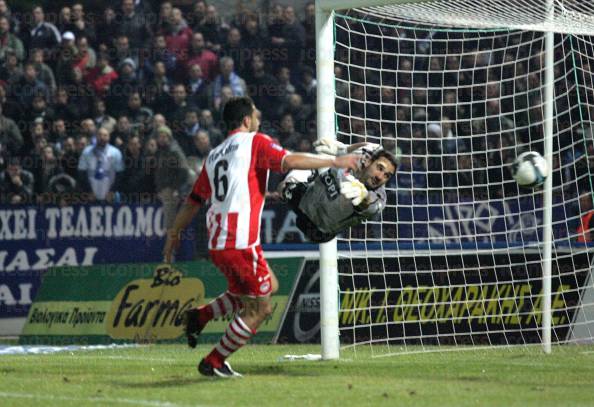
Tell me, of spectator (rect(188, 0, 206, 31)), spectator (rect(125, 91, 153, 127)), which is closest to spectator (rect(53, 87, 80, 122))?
spectator (rect(125, 91, 153, 127))

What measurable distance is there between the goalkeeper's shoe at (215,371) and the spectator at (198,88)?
11945mm

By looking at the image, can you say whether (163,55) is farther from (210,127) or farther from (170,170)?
(170,170)

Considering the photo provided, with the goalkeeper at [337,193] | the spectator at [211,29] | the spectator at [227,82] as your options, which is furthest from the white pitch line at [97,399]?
the spectator at [211,29]

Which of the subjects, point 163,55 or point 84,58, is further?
point 84,58

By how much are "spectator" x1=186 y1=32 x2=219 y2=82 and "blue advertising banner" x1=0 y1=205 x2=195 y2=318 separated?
457 cm

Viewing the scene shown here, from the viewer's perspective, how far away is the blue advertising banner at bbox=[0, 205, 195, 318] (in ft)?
58.0

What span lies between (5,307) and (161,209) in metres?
2.63

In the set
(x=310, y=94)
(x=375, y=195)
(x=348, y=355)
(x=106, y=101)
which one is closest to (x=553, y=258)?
(x=348, y=355)

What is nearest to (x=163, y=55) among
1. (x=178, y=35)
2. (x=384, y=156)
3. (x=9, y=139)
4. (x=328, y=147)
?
(x=178, y=35)

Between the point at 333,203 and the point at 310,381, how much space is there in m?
1.42

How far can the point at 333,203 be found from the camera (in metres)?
9.88

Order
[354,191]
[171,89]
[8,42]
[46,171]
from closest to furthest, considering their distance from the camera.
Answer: [354,191], [46,171], [171,89], [8,42]

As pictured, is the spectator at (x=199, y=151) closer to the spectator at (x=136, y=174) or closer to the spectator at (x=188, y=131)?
the spectator at (x=188, y=131)

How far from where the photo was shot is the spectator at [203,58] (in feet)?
71.3
